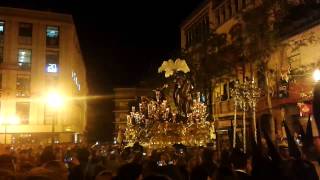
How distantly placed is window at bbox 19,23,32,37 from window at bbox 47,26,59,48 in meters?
2.09

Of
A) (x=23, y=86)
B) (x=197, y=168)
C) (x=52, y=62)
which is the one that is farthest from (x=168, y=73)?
(x=52, y=62)

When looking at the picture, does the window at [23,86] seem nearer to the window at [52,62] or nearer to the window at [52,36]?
the window at [52,62]

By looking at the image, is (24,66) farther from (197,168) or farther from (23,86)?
(197,168)

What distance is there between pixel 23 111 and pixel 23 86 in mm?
2817

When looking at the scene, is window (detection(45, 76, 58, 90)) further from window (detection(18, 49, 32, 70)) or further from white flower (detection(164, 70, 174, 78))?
white flower (detection(164, 70, 174, 78))

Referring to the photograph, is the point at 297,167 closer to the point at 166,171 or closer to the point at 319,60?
the point at 166,171

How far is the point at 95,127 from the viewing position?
3514 inches

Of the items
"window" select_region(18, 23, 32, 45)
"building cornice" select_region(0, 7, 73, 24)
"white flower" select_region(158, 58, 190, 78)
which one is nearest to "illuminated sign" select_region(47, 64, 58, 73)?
"window" select_region(18, 23, 32, 45)

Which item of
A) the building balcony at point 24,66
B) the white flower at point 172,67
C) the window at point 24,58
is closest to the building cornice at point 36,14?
the window at point 24,58

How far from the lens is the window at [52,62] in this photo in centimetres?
4919

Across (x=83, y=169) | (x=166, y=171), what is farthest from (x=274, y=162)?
(x=83, y=169)

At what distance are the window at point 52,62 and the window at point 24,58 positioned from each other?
6.71ft

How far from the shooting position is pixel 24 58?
48000mm

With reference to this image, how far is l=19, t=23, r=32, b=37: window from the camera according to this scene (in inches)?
1892
